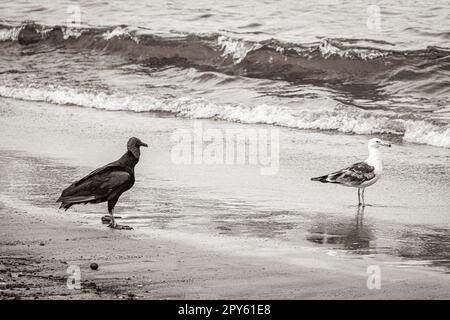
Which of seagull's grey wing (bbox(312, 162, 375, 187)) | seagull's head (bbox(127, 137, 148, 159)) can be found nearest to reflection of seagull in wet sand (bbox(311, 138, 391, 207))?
seagull's grey wing (bbox(312, 162, 375, 187))

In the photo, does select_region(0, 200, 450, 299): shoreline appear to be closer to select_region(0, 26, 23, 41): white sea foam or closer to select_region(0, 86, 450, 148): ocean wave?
select_region(0, 86, 450, 148): ocean wave

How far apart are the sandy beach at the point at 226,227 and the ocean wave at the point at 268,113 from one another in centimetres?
60

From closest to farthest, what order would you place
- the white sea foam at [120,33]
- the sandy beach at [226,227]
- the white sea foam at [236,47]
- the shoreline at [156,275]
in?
the shoreline at [156,275] < the sandy beach at [226,227] < the white sea foam at [236,47] < the white sea foam at [120,33]

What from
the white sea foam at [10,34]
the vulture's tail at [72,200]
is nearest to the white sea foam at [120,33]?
the white sea foam at [10,34]

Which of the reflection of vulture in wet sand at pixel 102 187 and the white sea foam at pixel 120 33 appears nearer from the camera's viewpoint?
the reflection of vulture in wet sand at pixel 102 187

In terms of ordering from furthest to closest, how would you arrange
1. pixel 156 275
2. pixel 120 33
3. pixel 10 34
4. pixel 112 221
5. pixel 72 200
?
pixel 10 34 < pixel 120 33 < pixel 112 221 < pixel 72 200 < pixel 156 275

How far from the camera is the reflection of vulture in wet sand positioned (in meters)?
9.25

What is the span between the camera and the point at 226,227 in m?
9.39

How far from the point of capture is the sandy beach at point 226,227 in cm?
731

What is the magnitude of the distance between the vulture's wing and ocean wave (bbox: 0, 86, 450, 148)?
5688mm

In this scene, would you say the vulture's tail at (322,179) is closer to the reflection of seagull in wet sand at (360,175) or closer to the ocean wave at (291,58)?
the reflection of seagull in wet sand at (360,175)

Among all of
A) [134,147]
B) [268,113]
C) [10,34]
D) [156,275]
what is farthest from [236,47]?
[156,275]

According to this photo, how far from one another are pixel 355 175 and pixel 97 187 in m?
2.88

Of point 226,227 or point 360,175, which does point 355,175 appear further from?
point 226,227
